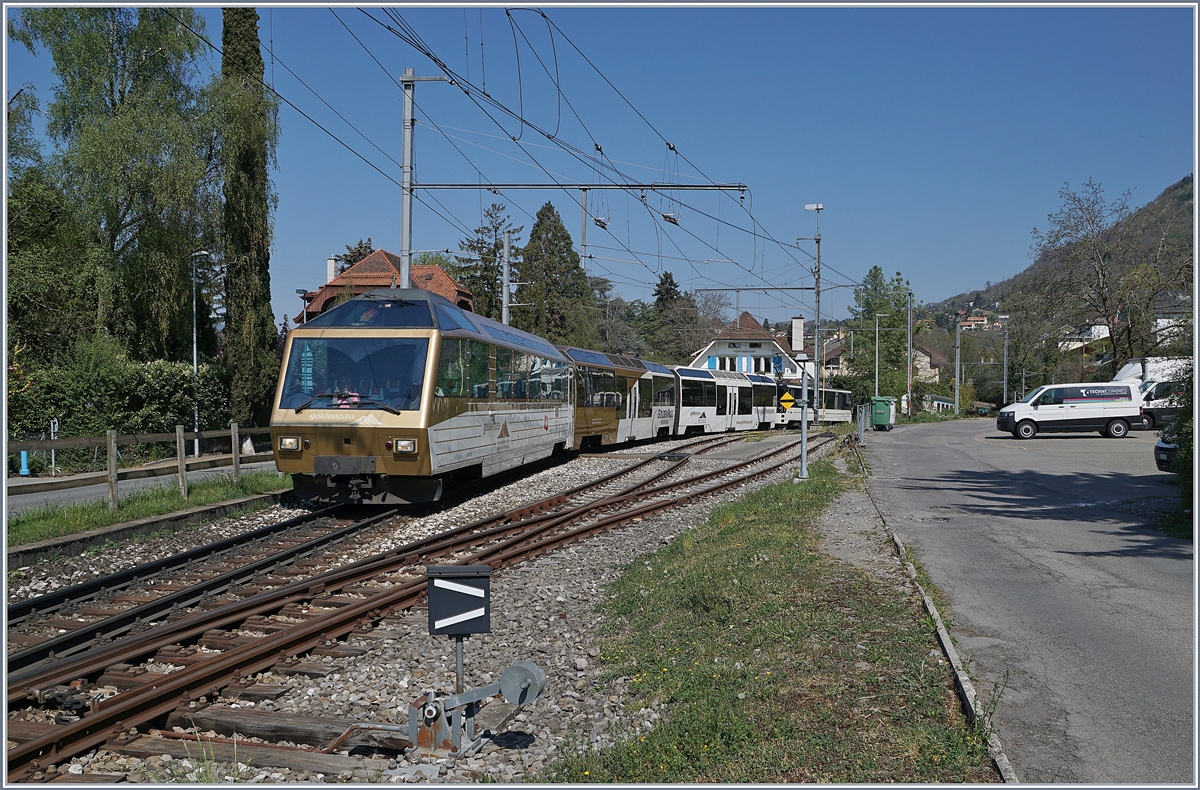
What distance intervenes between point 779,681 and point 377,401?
8.59 metres

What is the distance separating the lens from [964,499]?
52.9 feet

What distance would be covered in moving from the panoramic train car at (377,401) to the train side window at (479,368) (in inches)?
4.1

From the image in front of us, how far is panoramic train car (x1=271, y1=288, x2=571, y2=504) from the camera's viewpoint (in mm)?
12945

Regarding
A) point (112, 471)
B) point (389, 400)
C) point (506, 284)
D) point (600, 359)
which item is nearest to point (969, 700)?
point (389, 400)

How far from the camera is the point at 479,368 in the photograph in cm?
1531

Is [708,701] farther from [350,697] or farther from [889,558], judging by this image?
[889,558]

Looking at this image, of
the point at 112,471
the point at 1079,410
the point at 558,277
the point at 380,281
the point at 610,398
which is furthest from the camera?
the point at 558,277

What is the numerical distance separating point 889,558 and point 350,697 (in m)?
6.14

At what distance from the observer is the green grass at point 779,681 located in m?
4.77

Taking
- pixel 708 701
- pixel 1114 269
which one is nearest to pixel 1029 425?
pixel 1114 269

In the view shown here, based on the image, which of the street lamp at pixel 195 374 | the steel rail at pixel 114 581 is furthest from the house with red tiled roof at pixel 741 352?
the steel rail at pixel 114 581

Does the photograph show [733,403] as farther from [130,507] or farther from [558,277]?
[558,277]

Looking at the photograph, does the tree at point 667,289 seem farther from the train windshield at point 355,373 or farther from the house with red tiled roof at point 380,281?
the train windshield at point 355,373

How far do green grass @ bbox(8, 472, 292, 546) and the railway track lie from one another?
406 cm
